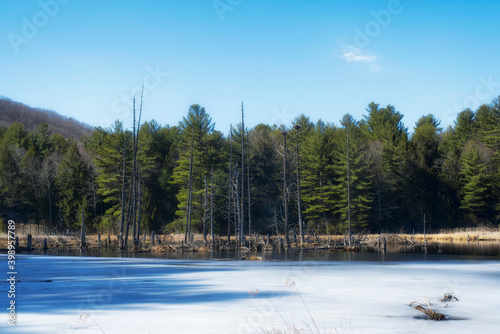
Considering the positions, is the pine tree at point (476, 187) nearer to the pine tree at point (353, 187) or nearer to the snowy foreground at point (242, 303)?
the pine tree at point (353, 187)

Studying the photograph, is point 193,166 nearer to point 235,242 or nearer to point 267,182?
point 267,182

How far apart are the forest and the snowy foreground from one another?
3868cm

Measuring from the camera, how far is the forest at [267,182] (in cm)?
5503

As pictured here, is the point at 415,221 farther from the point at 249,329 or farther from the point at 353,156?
the point at 249,329

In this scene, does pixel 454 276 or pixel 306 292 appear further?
pixel 454 276

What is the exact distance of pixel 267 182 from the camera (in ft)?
193

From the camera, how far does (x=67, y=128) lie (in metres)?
160

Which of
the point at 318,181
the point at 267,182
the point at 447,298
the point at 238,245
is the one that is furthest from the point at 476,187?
the point at 447,298

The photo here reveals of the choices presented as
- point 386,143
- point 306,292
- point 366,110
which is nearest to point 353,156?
point 386,143

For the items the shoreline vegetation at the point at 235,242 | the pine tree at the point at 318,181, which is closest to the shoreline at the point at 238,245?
the shoreline vegetation at the point at 235,242

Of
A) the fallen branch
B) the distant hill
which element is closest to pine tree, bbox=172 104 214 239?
the fallen branch

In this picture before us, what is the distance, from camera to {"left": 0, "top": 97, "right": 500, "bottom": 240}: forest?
5503cm

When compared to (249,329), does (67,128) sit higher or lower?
higher

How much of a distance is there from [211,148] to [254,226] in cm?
1012
